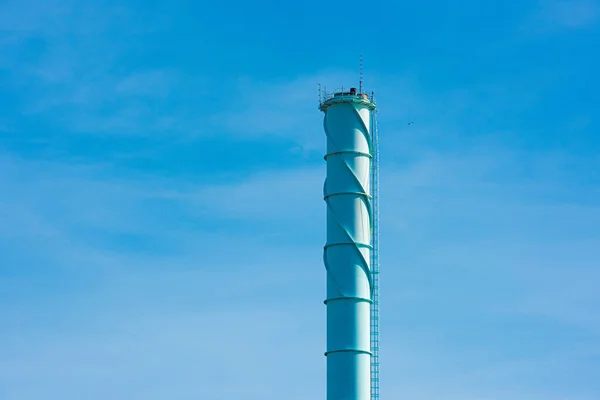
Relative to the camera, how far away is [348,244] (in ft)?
226

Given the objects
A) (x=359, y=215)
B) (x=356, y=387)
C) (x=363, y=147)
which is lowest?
(x=356, y=387)

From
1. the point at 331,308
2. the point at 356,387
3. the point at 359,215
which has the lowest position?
the point at 356,387

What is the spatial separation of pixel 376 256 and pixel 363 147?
7.24 metres

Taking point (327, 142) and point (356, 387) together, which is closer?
point (356, 387)

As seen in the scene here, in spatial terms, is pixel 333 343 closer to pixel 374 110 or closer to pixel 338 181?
pixel 338 181

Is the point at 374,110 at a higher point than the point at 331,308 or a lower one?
higher

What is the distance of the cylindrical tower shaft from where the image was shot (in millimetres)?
66875

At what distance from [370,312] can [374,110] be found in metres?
13.8

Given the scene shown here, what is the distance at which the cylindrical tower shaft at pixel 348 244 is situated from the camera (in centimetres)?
6688

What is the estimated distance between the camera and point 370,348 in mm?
68125

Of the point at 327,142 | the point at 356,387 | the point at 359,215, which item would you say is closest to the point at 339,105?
the point at 327,142

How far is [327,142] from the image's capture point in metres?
71.2

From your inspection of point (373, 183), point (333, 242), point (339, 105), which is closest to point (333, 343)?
point (333, 242)

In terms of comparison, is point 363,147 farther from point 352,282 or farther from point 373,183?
point 352,282
